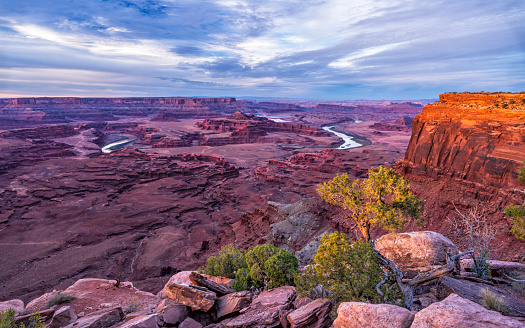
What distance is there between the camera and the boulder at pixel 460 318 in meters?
6.26

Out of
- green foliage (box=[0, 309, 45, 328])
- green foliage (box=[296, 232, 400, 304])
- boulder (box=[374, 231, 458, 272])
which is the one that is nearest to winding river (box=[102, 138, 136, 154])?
green foliage (box=[0, 309, 45, 328])

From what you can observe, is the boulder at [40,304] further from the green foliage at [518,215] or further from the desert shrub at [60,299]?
the green foliage at [518,215]

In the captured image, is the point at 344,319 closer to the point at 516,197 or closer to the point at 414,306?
the point at 414,306

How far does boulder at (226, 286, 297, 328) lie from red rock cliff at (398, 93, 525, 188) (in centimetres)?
2215

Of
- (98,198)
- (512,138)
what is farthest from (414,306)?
(98,198)

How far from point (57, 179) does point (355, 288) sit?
69661mm

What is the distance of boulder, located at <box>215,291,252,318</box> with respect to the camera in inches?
432

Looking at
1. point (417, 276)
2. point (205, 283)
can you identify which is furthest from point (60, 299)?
point (417, 276)

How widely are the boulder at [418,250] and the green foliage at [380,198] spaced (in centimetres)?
330

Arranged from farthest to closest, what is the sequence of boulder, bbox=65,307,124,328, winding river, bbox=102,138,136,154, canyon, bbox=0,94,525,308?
1. winding river, bbox=102,138,136,154
2. canyon, bbox=0,94,525,308
3. boulder, bbox=65,307,124,328

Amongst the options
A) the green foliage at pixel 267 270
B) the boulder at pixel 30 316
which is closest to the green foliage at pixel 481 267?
the green foliage at pixel 267 270

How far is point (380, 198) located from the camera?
1285 cm

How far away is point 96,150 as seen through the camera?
326 feet

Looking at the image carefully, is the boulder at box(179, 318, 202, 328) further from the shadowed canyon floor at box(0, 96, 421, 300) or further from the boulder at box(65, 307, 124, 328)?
the shadowed canyon floor at box(0, 96, 421, 300)
